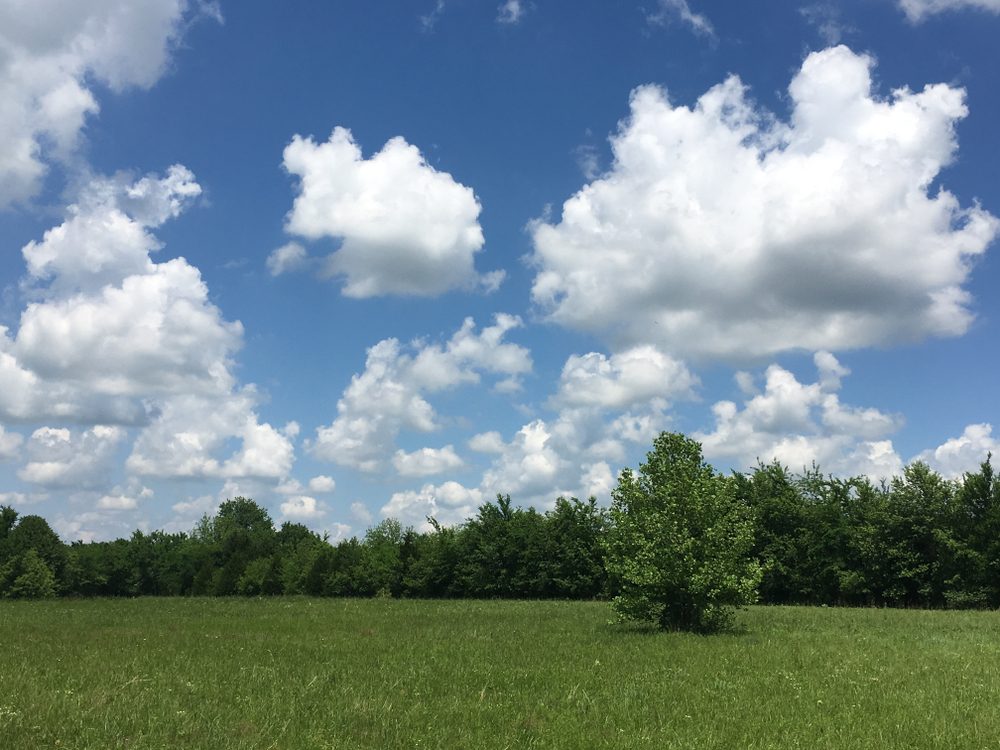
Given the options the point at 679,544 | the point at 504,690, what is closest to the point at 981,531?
the point at 679,544

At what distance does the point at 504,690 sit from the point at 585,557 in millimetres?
49090

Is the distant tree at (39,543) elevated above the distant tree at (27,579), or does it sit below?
above

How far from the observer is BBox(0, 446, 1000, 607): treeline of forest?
168ft

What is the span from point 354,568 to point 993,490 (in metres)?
56.4

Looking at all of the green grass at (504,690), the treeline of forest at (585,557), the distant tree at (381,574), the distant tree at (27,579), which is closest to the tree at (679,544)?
the green grass at (504,690)

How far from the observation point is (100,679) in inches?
615

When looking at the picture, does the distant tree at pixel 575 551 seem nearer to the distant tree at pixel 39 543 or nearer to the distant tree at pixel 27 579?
the distant tree at pixel 27 579

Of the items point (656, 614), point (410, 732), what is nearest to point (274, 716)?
point (410, 732)

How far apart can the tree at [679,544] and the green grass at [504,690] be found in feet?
A: 4.95

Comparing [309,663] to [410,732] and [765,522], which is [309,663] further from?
[765,522]

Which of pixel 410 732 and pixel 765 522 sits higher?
pixel 765 522

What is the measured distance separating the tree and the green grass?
4.95ft

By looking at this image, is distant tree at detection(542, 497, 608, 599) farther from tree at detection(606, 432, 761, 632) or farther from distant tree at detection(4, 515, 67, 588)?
distant tree at detection(4, 515, 67, 588)

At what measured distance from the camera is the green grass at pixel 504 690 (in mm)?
11023
